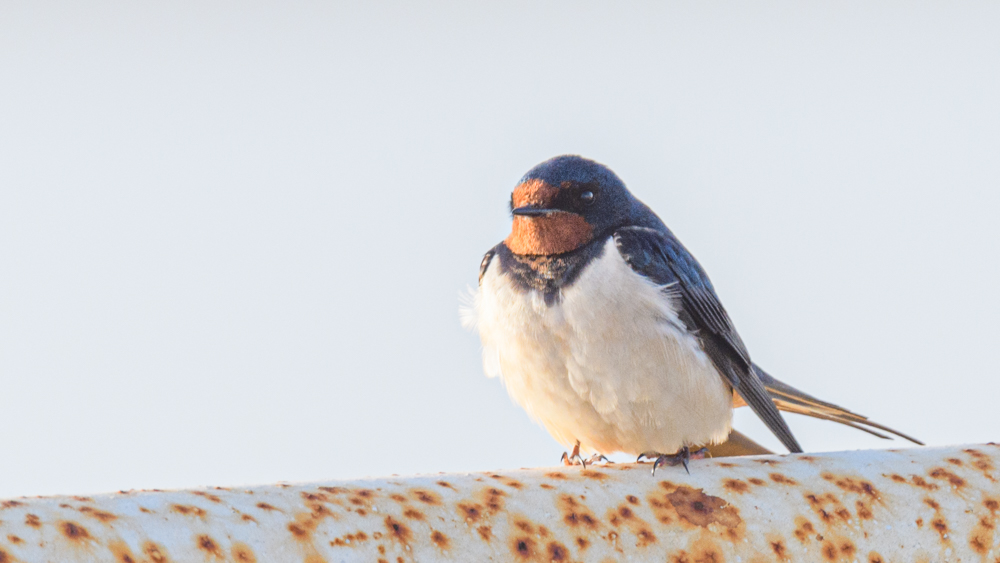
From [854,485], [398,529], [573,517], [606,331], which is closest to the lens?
[398,529]

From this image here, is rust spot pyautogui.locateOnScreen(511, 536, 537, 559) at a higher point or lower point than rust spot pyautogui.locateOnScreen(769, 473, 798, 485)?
lower

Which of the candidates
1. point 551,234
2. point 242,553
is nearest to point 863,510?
point 242,553

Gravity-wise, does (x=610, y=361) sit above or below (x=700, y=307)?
below

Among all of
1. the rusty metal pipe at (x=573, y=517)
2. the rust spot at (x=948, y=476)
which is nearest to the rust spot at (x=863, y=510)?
the rusty metal pipe at (x=573, y=517)

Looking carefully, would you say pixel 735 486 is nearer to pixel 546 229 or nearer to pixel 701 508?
pixel 701 508

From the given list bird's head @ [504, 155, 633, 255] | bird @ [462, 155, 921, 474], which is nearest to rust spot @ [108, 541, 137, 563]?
bird @ [462, 155, 921, 474]

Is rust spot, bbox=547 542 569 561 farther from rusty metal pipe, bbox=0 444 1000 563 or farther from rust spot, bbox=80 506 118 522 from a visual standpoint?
rust spot, bbox=80 506 118 522

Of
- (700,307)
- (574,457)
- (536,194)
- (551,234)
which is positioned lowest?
(574,457)
